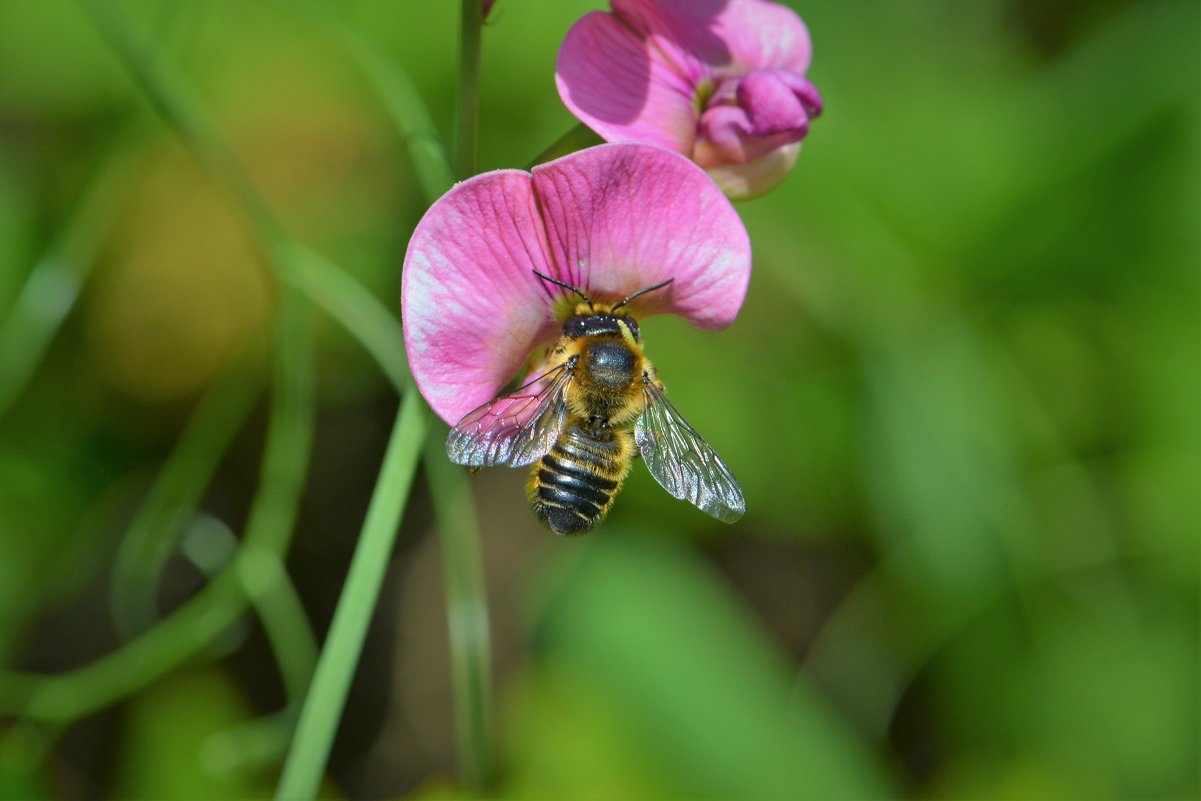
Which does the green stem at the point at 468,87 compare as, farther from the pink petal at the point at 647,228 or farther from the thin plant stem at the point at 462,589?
the thin plant stem at the point at 462,589

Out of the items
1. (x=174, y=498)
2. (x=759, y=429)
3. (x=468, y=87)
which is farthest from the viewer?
(x=759, y=429)

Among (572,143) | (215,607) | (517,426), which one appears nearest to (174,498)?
(215,607)

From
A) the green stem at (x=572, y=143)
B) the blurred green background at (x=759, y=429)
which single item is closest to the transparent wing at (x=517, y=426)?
the green stem at (x=572, y=143)

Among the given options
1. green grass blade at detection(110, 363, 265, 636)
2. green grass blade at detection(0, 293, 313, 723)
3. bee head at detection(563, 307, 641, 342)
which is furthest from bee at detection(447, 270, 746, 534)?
green grass blade at detection(110, 363, 265, 636)

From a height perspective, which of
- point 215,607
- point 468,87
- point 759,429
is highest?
point 468,87

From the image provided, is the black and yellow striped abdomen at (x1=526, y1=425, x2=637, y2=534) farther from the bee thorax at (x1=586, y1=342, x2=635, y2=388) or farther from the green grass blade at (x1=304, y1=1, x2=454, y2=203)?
the green grass blade at (x1=304, y1=1, x2=454, y2=203)

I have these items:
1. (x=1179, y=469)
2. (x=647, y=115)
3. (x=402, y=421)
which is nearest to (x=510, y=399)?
(x=402, y=421)

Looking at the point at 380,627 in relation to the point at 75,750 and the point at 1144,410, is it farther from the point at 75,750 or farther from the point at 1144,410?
the point at 1144,410

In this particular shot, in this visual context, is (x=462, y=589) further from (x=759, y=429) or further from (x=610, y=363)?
(x=759, y=429)
